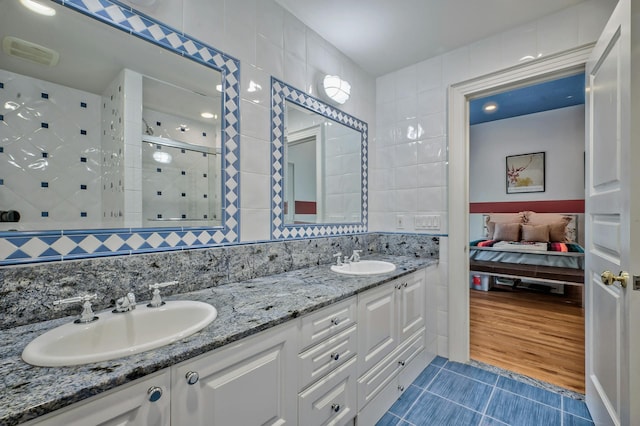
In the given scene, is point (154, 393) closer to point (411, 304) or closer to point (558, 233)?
point (411, 304)

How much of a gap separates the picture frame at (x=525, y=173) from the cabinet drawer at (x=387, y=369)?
152 inches

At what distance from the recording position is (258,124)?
1538mm

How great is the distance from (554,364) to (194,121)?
287 centimetres

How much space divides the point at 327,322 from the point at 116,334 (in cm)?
74

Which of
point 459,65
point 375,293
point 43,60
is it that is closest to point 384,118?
point 459,65

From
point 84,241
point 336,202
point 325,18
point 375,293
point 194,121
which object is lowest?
point 375,293

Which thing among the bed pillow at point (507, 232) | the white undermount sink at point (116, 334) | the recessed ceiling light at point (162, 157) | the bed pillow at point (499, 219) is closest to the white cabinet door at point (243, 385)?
the white undermount sink at point (116, 334)

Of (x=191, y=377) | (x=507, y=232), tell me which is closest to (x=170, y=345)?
(x=191, y=377)

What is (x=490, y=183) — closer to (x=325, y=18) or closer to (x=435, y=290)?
(x=435, y=290)

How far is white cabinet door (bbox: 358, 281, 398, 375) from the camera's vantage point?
54.5 inches

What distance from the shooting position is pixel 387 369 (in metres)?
1.57

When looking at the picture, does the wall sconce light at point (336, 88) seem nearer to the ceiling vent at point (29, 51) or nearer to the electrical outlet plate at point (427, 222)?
the electrical outlet plate at point (427, 222)

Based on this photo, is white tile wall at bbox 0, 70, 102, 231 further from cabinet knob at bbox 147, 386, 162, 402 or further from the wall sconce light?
the wall sconce light

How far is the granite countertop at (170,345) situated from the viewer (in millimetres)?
533
